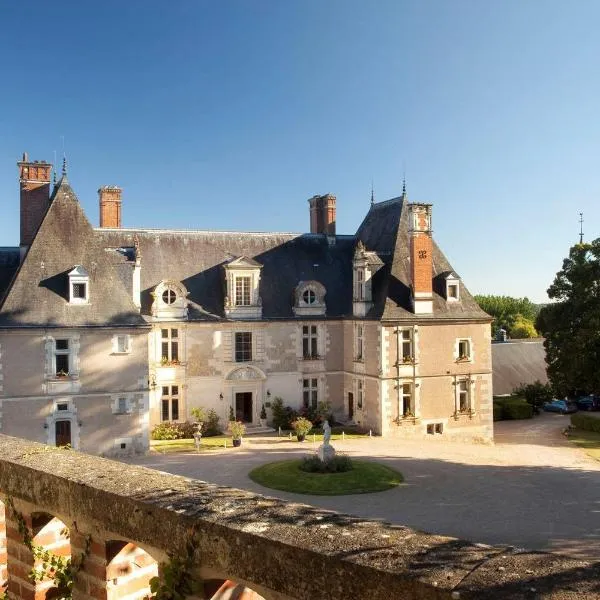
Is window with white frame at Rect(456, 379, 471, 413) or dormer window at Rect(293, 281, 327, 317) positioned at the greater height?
dormer window at Rect(293, 281, 327, 317)

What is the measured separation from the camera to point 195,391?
27.3 meters

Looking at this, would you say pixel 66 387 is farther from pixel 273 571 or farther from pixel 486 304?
pixel 486 304

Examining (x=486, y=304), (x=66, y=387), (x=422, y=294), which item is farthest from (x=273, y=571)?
(x=486, y=304)

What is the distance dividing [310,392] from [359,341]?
10.8 ft

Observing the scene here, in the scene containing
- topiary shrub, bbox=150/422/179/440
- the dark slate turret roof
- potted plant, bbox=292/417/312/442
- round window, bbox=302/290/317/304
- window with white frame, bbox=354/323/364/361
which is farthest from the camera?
round window, bbox=302/290/317/304

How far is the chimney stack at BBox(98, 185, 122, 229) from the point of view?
29203 mm

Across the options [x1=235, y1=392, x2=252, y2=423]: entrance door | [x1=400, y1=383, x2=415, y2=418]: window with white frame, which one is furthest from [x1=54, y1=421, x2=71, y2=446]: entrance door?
[x1=400, y1=383, x2=415, y2=418]: window with white frame

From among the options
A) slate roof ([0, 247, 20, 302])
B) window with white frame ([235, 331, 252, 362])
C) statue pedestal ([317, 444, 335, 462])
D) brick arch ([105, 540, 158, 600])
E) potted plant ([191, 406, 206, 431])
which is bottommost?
statue pedestal ([317, 444, 335, 462])

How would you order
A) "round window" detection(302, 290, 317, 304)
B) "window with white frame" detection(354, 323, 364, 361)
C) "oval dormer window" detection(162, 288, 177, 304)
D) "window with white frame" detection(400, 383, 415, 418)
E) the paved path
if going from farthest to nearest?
1. "round window" detection(302, 290, 317, 304)
2. "window with white frame" detection(354, 323, 364, 361)
3. "window with white frame" detection(400, 383, 415, 418)
4. "oval dormer window" detection(162, 288, 177, 304)
5. the paved path

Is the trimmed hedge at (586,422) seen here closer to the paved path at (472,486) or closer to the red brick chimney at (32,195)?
the paved path at (472,486)

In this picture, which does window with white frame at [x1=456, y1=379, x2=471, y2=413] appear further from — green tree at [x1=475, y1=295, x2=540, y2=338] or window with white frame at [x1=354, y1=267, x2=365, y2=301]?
green tree at [x1=475, y1=295, x2=540, y2=338]

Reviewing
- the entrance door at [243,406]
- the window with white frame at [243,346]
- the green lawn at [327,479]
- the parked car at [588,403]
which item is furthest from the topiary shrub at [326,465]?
the parked car at [588,403]

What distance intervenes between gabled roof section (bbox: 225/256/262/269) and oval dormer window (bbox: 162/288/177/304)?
256cm

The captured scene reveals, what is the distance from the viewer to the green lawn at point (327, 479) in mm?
18078
